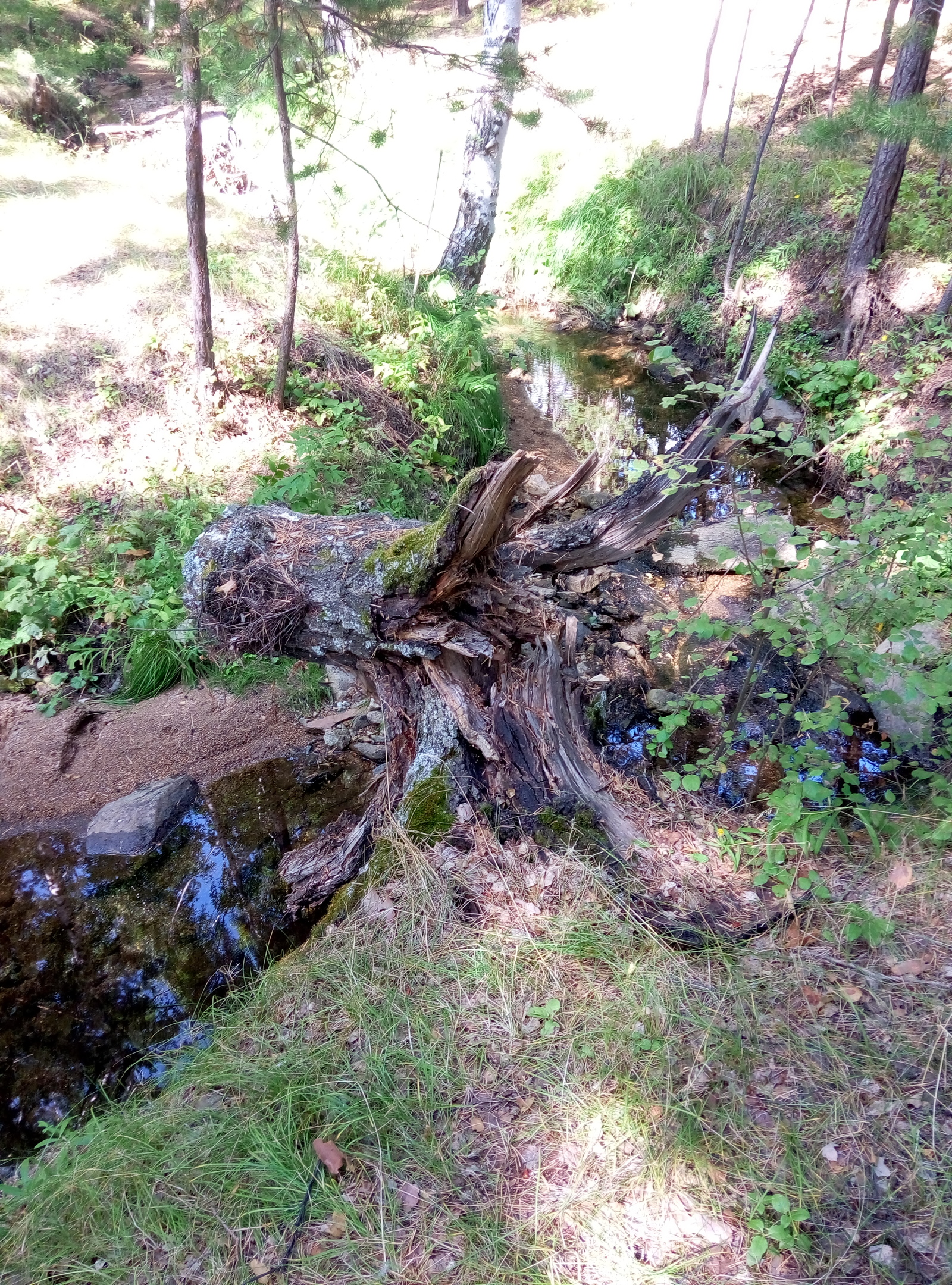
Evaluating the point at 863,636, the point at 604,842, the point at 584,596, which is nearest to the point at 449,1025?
the point at 604,842

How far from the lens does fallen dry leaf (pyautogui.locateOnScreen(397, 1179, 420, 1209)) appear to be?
6.15ft

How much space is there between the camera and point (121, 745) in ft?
13.7

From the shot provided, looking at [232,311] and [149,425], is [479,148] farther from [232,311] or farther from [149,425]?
[149,425]

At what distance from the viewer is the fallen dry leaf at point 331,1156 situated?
6.39ft

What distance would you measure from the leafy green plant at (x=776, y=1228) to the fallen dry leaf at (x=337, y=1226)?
3.31 feet

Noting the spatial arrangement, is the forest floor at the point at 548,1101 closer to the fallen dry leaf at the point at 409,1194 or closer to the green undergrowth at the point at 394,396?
the fallen dry leaf at the point at 409,1194

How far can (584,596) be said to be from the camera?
16.8 ft

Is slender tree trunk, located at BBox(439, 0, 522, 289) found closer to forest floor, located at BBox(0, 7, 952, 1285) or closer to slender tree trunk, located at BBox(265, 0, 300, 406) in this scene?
slender tree trunk, located at BBox(265, 0, 300, 406)

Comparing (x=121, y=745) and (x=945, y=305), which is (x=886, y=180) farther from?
(x=121, y=745)

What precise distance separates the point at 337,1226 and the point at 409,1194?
0.20 meters

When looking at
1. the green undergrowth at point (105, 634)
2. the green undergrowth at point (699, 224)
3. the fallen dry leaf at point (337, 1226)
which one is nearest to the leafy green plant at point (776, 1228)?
the fallen dry leaf at point (337, 1226)

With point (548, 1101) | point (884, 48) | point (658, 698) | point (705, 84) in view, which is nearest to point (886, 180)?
point (884, 48)

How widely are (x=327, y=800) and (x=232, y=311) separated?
456cm

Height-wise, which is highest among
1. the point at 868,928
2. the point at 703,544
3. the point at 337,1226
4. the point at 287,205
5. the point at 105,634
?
the point at 287,205
